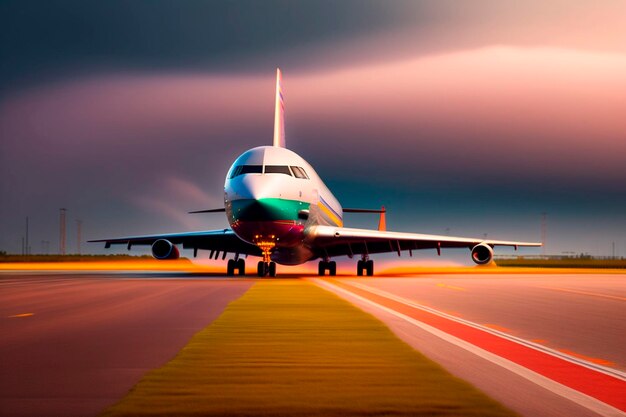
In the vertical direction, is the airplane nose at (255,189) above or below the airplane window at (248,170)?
below

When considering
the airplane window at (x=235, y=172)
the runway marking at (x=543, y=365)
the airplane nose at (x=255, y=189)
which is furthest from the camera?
the airplane window at (x=235, y=172)

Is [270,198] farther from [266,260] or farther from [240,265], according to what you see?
[240,265]

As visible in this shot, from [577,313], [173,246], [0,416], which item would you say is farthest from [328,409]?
[173,246]

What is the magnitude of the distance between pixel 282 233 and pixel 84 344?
22.2 m

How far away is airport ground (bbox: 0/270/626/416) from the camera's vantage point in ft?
20.0

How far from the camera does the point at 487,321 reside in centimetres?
1295

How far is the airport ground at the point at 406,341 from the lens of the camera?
6098 millimetres

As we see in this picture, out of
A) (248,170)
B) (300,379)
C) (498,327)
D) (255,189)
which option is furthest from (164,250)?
(300,379)

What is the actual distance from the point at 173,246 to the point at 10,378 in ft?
102

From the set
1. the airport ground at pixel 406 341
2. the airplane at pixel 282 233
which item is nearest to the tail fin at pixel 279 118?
the airplane at pixel 282 233

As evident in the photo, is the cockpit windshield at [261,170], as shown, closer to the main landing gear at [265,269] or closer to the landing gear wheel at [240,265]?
the main landing gear at [265,269]

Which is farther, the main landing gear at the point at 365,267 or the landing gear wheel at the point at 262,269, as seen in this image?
the main landing gear at the point at 365,267

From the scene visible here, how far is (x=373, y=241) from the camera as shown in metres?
37.1

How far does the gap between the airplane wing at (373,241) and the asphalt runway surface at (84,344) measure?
17043 mm
